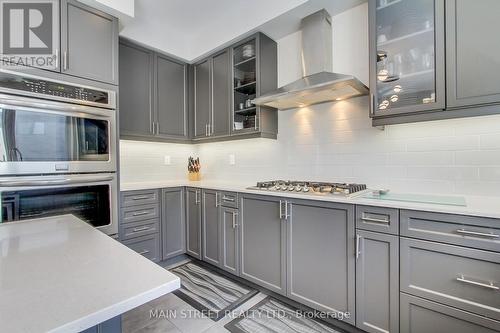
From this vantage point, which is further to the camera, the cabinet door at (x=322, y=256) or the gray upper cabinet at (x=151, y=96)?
the gray upper cabinet at (x=151, y=96)

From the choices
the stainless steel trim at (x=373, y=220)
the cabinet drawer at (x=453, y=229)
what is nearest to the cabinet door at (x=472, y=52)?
the cabinet drawer at (x=453, y=229)

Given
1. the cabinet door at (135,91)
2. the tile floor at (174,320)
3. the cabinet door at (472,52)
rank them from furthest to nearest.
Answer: the cabinet door at (135,91)
the tile floor at (174,320)
the cabinet door at (472,52)

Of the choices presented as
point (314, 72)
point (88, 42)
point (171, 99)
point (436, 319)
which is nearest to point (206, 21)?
point (171, 99)

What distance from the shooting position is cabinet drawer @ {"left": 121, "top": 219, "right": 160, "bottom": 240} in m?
2.36

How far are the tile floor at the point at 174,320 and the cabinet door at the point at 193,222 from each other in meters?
0.72

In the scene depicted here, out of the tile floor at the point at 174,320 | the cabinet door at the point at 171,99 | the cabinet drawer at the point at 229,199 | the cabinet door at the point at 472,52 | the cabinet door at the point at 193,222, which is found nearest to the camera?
the cabinet door at the point at 472,52

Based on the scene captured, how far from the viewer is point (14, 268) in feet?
2.10

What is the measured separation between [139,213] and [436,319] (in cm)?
247

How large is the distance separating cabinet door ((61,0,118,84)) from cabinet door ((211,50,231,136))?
1.08m

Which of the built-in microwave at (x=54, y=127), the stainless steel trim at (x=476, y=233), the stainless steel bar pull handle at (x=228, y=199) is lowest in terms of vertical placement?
the stainless steel trim at (x=476, y=233)

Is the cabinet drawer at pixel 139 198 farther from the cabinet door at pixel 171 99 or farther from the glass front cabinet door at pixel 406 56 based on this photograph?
the glass front cabinet door at pixel 406 56

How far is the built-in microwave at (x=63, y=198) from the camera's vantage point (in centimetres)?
160

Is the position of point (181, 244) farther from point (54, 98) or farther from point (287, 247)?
point (54, 98)

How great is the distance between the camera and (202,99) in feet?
10.0
